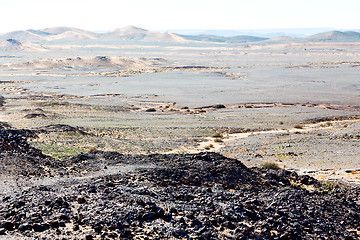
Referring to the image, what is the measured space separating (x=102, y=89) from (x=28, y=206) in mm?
61698

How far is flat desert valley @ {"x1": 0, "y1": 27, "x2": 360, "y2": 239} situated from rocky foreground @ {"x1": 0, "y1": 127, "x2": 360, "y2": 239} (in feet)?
0.11

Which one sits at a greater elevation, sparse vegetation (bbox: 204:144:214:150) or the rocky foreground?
the rocky foreground

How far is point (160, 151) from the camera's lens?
26.8 meters

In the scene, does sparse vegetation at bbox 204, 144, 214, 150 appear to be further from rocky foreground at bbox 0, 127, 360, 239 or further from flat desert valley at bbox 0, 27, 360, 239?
rocky foreground at bbox 0, 127, 360, 239

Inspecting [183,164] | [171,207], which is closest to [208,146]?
[183,164]

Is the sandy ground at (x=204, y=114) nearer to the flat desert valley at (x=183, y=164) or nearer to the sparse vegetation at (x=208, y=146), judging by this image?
the sparse vegetation at (x=208, y=146)

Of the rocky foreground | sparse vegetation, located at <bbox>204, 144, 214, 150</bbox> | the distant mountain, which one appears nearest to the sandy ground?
sparse vegetation, located at <bbox>204, 144, 214, 150</bbox>

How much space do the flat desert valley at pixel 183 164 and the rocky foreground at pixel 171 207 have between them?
0.11ft

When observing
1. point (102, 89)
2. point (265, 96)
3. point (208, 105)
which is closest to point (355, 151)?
point (208, 105)

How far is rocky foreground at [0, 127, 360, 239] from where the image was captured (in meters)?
9.71

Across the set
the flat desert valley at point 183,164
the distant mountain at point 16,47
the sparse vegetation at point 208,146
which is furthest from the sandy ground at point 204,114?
the distant mountain at point 16,47

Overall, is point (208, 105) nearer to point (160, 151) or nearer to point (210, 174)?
point (160, 151)

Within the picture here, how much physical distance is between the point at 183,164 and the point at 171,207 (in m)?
6.76

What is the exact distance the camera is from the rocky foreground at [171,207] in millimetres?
9711
